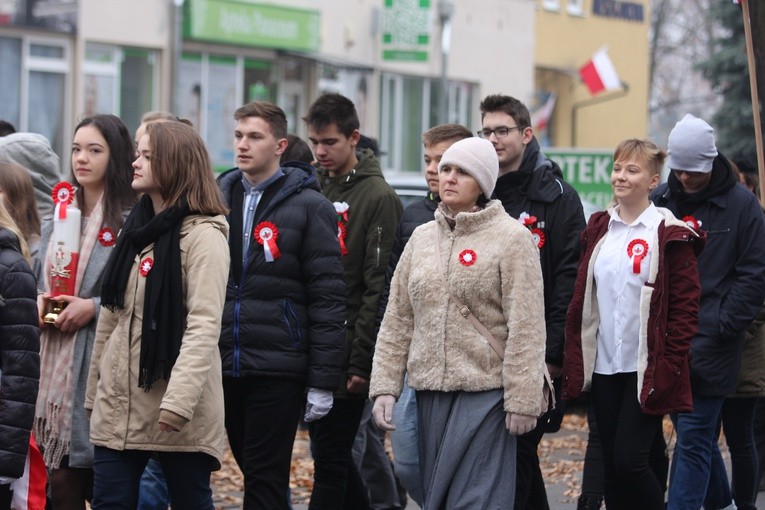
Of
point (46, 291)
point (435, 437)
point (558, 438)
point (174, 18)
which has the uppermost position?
point (174, 18)

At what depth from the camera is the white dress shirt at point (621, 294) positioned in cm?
682

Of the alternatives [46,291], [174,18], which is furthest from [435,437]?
[174,18]

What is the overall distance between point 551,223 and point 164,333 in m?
2.07

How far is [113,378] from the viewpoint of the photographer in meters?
5.90

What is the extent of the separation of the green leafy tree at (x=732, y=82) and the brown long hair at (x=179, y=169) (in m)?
17.8

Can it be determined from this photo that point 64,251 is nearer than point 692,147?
Yes

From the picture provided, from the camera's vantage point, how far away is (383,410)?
6148mm

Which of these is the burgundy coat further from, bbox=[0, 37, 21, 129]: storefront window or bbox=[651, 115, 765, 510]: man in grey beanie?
bbox=[0, 37, 21, 129]: storefront window

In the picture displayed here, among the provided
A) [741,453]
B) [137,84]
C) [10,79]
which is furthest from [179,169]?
[137,84]

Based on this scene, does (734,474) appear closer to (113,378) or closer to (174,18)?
(113,378)

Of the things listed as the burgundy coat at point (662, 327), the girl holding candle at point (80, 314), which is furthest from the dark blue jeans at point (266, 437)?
the burgundy coat at point (662, 327)

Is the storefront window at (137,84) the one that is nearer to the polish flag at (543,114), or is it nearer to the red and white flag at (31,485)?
the polish flag at (543,114)

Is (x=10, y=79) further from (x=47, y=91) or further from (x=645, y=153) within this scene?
(x=645, y=153)

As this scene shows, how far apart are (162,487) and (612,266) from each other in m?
2.46
